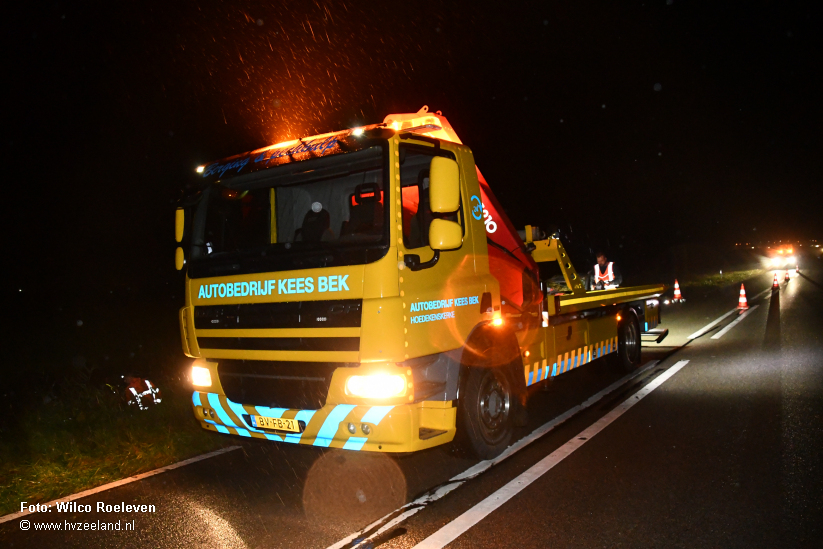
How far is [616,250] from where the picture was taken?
48.8 meters

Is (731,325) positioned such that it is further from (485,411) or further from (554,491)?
(554,491)

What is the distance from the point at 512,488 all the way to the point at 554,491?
287mm

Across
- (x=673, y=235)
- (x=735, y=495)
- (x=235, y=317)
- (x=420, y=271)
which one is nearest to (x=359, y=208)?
(x=420, y=271)

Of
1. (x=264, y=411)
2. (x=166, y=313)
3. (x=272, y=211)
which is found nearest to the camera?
(x=264, y=411)

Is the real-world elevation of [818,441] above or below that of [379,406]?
below

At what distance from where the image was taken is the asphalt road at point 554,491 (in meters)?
3.79

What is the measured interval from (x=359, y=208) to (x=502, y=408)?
2140mm

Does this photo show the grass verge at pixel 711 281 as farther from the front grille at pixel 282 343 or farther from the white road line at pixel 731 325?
the front grille at pixel 282 343

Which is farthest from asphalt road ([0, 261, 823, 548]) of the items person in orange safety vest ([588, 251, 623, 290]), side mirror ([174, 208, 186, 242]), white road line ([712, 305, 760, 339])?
white road line ([712, 305, 760, 339])

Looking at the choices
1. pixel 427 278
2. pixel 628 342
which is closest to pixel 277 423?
pixel 427 278

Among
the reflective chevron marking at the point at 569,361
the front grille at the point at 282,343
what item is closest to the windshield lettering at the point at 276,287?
the front grille at the point at 282,343

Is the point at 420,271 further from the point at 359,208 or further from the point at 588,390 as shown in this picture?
the point at 588,390

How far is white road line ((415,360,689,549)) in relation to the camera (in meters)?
3.74

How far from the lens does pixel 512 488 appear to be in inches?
178
